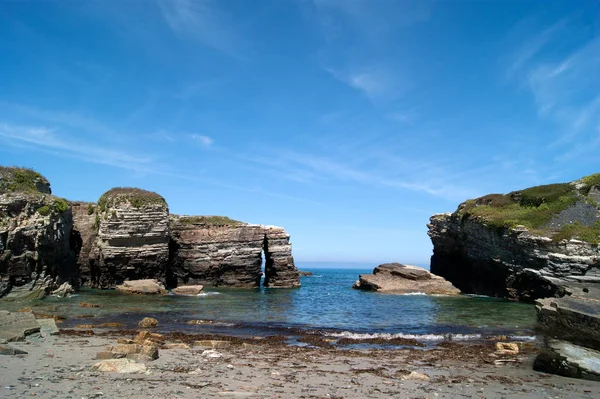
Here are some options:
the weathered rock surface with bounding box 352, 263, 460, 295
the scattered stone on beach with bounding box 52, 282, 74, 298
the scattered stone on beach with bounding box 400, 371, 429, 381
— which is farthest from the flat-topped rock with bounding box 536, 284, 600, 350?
the weathered rock surface with bounding box 352, 263, 460, 295

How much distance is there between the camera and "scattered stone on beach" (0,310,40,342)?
1336 centimetres

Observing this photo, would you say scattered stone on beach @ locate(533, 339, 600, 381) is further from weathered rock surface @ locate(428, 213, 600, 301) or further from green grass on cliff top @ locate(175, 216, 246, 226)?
green grass on cliff top @ locate(175, 216, 246, 226)

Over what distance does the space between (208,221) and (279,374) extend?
44.7 meters

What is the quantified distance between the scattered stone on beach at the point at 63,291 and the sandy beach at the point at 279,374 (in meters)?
18.7

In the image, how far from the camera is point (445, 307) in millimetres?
32562

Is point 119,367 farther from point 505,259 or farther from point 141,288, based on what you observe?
point 505,259

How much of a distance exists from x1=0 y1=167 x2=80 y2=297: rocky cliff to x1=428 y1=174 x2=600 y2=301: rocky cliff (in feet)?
120

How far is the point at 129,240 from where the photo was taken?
42.9 metres

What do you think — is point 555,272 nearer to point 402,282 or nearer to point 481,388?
point 402,282

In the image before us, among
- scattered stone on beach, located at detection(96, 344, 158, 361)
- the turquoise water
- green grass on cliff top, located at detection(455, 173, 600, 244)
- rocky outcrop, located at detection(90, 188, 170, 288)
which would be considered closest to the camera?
scattered stone on beach, located at detection(96, 344, 158, 361)

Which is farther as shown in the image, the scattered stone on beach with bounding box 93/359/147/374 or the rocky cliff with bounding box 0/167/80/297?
the rocky cliff with bounding box 0/167/80/297

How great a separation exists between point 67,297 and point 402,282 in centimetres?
3415

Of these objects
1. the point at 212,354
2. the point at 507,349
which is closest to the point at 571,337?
the point at 507,349

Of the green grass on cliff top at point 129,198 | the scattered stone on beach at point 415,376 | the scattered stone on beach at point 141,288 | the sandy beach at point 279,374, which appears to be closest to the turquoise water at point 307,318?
the sandy beach at point 279,374
